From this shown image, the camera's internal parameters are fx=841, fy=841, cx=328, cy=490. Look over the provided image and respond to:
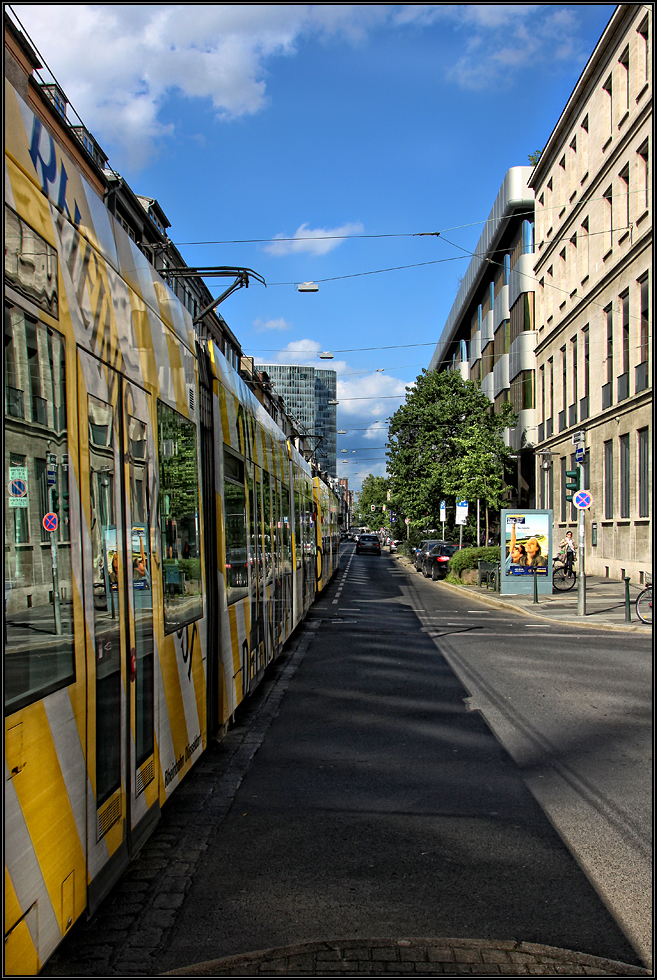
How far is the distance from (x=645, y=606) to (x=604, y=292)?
17274mm

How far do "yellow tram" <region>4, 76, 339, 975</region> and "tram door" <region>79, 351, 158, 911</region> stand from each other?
1cm

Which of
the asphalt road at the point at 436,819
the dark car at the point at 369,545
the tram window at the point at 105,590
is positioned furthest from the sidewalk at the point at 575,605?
the dark car at the point at 369,545

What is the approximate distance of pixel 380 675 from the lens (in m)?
10.7

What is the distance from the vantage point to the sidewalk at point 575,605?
56.2ft

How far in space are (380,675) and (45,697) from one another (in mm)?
8181

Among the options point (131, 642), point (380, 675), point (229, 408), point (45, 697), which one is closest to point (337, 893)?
point (131, 642)

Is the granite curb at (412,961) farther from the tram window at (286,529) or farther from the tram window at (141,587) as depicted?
the tram window at (286,529)

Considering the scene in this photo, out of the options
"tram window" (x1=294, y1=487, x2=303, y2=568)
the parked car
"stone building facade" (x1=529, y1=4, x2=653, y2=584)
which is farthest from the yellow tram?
the parked car

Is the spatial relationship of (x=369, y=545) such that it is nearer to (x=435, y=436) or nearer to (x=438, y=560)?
(x=435, y=436)

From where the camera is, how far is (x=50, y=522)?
297 centimetres

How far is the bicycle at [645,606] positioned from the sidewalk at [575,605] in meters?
0.15

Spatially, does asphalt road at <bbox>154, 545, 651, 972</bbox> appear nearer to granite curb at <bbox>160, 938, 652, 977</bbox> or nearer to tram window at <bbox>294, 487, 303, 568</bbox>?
granite curb at <bbox>160, 938, 652, 977</bbox>

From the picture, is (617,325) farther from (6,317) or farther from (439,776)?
(6,317)

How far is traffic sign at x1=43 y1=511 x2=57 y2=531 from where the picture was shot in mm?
2929
